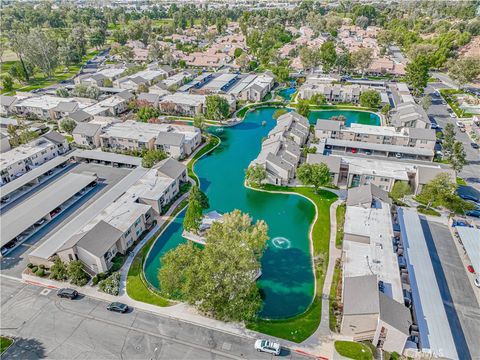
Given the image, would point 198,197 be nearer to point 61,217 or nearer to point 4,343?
point 61,217

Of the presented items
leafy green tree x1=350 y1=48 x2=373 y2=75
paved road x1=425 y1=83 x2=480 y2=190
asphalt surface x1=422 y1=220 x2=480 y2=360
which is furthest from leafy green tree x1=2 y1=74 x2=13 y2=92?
paved road x1=425 y1=83 x2=480 y2=190

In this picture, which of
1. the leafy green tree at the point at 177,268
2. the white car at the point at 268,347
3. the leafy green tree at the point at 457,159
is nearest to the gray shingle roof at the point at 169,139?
the leafy green tree at the point at 177,268

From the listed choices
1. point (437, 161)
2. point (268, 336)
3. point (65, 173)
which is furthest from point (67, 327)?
point (437, 161)

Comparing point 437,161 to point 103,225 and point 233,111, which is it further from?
point 103,225

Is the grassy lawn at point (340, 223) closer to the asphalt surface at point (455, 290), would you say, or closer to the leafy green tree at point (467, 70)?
the asphalt surface at point (455, 290)

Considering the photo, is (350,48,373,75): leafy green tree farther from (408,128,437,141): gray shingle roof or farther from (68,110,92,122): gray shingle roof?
(68,110,92,122): gray shingle roof

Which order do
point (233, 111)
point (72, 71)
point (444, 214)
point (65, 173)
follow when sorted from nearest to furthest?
point (444, 214), point (65, 173), point (233, 111), point (72, 71)
